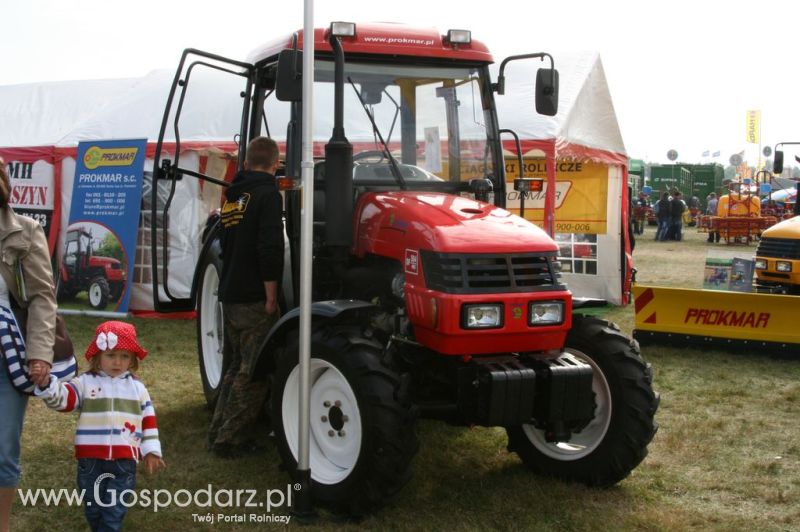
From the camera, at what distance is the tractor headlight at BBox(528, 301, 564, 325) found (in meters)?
4.05

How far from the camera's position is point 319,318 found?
422 centimetres

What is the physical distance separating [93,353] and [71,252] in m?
8.50

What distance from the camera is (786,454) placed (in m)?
5.23

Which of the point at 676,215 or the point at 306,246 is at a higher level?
the point at 676,215

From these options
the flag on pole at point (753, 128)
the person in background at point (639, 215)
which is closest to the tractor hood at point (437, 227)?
the person in background at point (639, 215)

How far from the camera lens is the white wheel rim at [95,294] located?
1080cm

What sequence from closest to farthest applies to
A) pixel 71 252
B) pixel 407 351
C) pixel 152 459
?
pixel 152 459, pixel 407 351, pixel 71 252

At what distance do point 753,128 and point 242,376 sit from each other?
4664 centimetres

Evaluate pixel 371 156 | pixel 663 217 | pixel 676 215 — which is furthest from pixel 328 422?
Answer: pixel 663 217

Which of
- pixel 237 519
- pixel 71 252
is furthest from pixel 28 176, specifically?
pixel 237 519

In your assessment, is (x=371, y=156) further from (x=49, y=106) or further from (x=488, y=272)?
(x=49, y=106)

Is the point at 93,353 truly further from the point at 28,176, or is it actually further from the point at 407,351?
the point at 28,176

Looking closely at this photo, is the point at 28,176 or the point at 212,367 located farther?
the point at 28,176

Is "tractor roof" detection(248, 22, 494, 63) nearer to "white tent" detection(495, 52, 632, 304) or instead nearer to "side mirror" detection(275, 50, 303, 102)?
"side mirror" detection(275, 50, 303, 102)
